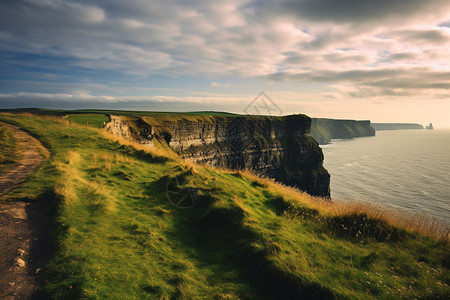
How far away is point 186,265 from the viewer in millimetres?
6555

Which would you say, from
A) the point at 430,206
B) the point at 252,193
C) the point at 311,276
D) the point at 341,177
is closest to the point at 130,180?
the point at 252,193

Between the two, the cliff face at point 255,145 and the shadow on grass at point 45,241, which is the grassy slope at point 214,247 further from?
the cliff face at point 255,145

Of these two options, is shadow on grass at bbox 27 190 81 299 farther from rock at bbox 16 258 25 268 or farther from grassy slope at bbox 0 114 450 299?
rock at bbox 16 258 25 268

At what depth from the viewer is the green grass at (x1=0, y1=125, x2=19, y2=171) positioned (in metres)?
12.4

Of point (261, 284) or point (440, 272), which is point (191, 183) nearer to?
point (261, 284)

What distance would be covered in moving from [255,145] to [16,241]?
8131 cm

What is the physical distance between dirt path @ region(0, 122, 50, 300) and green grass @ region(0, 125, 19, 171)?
1460 millimetres

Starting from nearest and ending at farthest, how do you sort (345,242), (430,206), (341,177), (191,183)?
(345,242), (191,183), (430,206), (341,177)

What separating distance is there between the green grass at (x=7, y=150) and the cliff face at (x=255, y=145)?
135 ft

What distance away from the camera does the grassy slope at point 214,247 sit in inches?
219

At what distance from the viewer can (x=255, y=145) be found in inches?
3378

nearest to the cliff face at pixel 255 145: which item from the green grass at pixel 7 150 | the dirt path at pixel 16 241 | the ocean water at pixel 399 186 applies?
the ocean water at pixel 399 186

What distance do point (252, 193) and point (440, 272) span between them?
8.23 metres

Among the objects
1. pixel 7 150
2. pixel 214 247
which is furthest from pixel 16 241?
pixel 7 150
